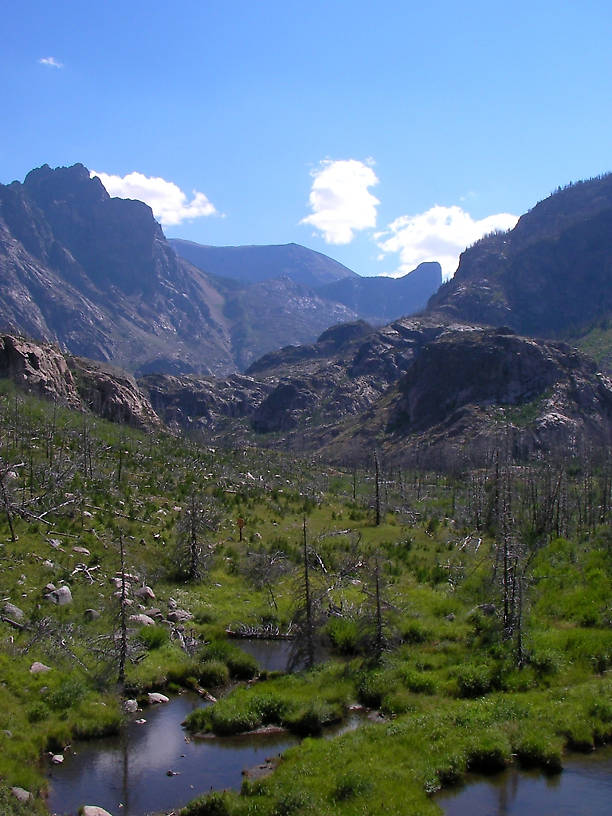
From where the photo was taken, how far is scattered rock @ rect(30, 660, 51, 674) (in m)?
27.9

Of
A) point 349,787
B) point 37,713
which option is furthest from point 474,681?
point 37,713

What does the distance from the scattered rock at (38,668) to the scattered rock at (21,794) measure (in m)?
7.72

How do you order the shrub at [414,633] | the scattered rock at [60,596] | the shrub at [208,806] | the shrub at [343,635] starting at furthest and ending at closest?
1. the shrub at [414,633]
2. the shrub at [343,635]
3. the scattered rock at [60,596]
4. the shrub at [208,806]

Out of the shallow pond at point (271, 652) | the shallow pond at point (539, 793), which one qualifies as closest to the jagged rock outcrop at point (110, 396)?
the shallow pond at point (271, 652)

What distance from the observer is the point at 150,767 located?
2344cm

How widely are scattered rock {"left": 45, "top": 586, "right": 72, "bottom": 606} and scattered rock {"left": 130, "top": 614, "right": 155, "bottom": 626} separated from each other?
10.5ft

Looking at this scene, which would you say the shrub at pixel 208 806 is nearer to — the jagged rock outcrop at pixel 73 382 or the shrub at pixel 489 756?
the shrub at pixel 489 756

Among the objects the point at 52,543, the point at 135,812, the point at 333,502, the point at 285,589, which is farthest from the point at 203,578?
the point at 333,502

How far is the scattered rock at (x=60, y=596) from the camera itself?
3369 cm

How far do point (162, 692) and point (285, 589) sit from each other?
1622cm

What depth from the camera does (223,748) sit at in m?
25.1

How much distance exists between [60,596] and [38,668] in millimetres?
6284

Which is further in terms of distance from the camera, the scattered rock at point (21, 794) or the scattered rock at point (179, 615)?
the scattered rock at point (179, 615)

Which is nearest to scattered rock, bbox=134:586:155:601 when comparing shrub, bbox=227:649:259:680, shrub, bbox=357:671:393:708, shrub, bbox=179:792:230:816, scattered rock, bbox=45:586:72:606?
scattered rock, bbox=45:586:72:606
